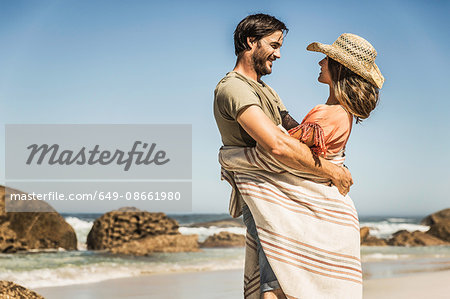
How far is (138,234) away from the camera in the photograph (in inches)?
392

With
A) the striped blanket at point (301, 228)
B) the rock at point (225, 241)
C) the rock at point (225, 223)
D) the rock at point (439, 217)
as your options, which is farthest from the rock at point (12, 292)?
the rock at point (225, 223)

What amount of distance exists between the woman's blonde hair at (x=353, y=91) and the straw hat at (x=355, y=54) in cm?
3

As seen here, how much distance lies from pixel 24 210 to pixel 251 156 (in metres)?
8.30

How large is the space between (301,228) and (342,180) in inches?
10.2

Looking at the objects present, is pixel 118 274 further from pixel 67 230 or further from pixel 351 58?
pixel 351 58

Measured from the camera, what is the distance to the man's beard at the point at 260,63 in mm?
2188

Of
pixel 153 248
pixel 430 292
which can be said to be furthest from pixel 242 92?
pixel 153 248

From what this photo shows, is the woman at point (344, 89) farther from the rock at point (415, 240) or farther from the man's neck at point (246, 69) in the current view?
the rock at point (415, 240)

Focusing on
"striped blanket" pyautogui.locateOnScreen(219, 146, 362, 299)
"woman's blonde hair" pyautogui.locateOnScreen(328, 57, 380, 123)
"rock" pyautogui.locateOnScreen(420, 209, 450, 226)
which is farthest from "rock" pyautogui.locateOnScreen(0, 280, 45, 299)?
"rock" pyautogui.locateOnScreen(420, 209, 450, 226)

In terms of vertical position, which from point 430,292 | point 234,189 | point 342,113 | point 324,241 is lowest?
point 430,292

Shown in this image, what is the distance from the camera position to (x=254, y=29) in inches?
85.1

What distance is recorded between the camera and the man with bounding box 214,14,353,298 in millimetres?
1918

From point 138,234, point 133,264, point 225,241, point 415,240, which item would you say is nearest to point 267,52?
point 133,264

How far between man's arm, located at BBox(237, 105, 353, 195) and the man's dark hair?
15.6 inches
